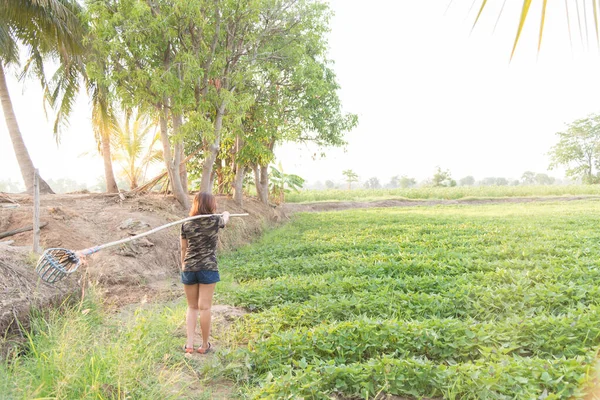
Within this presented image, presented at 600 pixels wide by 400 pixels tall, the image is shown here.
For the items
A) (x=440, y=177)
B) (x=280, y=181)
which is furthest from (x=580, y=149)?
(x=280, y=181)

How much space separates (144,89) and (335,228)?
7.76 m

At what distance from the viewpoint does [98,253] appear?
7.96 metres

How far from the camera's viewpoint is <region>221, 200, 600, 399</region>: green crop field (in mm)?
3617

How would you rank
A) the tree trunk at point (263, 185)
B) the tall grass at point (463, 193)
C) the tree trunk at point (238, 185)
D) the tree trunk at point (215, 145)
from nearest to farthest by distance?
the tree trunk at point (215, 145)
the tree trunk at point (238, 185)
the tree trunk at point (263, 185)
the tall grass at point (463, 193)

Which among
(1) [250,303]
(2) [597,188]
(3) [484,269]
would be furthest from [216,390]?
(2) [597,188]

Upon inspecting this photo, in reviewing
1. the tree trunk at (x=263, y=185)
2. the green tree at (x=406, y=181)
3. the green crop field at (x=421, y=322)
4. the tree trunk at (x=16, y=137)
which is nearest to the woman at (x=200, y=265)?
the green crop field at (x=421, y=322)

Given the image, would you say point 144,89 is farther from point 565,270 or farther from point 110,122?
point 565,270

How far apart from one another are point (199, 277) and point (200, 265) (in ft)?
0.46

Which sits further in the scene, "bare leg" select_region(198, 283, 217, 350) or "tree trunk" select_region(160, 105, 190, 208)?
"tree trunk" select_region(160, 105, 190, 208)

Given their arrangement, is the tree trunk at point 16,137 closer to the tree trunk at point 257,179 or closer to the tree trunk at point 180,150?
the tree trunk at point 180,150

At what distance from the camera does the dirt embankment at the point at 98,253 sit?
5.08 meters

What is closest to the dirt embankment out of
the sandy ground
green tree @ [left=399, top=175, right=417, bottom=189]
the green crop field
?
the sandy ground

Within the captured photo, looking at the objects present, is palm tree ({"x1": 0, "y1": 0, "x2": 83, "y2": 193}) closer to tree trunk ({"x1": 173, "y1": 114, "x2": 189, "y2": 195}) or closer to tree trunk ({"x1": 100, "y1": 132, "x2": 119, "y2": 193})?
tree trunk ({"x1": 100, "y1": 132, "x2": 119, "y2": 193})

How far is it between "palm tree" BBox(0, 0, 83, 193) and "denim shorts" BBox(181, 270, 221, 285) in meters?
10.8
